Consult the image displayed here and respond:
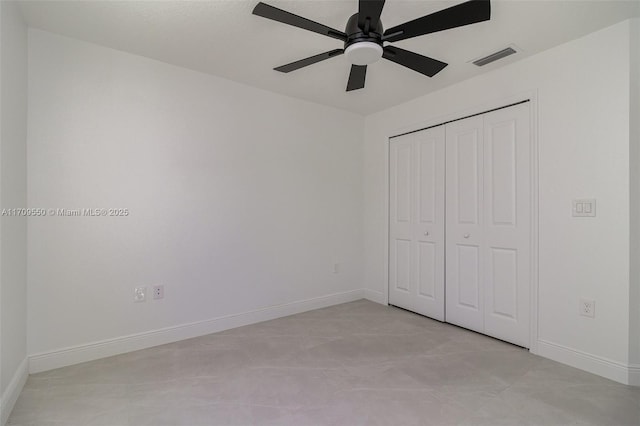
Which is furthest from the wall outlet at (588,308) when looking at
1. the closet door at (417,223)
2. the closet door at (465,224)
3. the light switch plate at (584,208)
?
the closet door at (417,223)

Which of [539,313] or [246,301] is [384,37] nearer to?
[539,313]

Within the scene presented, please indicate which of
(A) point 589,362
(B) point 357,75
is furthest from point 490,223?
(B) point 357,75

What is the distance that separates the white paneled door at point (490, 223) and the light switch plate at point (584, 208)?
32 cm

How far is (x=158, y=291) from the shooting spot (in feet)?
9.02

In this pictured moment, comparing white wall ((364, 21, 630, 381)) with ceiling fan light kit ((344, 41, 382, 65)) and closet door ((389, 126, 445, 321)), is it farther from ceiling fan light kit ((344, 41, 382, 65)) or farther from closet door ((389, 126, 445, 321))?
ceiling fan light kit ((344, 41, 382, 65))

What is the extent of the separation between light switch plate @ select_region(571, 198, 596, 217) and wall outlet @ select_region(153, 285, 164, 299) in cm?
336

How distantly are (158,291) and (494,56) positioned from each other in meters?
3.44

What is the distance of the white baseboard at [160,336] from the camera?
7.57ft

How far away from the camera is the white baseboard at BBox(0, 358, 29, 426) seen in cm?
171

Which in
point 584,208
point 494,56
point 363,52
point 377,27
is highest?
point 494,56

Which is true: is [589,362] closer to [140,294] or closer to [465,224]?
[465,224]

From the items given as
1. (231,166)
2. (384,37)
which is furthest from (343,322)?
(384,37)

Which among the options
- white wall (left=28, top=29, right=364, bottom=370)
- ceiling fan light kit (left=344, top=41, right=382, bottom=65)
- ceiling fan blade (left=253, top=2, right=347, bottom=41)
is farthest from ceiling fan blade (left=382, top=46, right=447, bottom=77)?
white wall (left=28, top=29, right=364, bottom=370)

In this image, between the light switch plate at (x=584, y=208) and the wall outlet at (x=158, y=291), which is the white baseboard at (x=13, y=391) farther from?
the light switch plate at (x=584, y=208)
